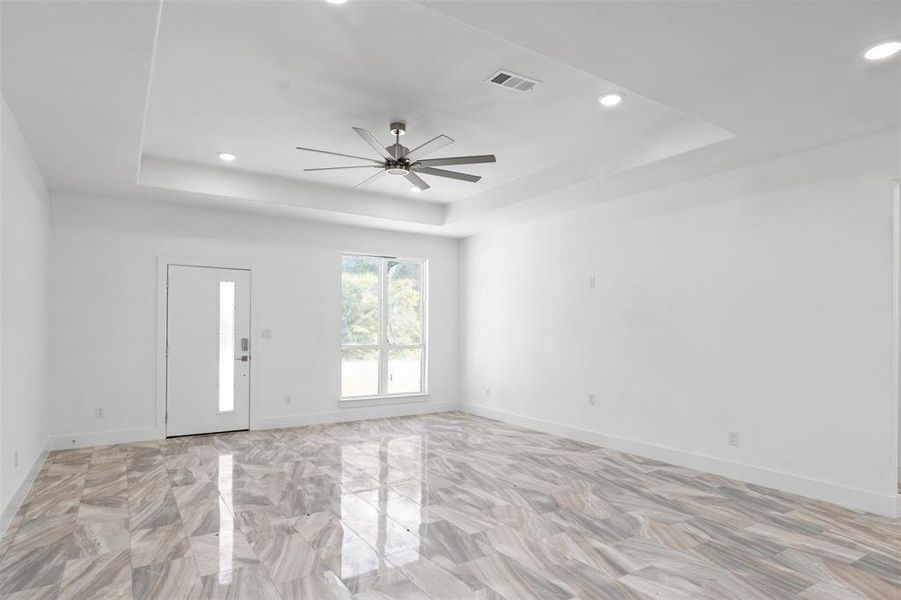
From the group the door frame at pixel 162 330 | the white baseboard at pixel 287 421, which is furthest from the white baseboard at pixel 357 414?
the door frame at pixel 162 330

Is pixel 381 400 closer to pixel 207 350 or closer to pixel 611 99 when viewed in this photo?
pixel 207 350

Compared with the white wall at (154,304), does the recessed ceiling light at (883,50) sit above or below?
above

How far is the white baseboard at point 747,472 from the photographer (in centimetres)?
387

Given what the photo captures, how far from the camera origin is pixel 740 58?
9.14ft

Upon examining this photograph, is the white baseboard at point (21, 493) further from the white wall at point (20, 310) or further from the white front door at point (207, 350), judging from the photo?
the white front door at point (207, 350)

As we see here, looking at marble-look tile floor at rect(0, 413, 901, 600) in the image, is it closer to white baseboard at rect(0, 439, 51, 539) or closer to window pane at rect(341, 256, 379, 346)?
white baseboard at rect(0, 439, 51, 539)

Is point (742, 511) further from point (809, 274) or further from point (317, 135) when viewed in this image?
point (317, 135)

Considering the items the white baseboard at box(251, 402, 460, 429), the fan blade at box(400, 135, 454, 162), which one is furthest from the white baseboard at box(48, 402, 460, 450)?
the fan blade at box(400, 135, 454, 162)

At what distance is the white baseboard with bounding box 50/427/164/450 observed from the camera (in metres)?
5.57

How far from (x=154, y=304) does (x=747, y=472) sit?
6308 mm

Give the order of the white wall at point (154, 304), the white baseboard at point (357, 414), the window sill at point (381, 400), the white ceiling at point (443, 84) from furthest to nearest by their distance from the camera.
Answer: the window sill at point (381, 400) < the white baseboard at point (357, 414) < the white wall at point (154, 304) < the white ceiling at point (443, 84)

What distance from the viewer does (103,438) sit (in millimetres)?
5773

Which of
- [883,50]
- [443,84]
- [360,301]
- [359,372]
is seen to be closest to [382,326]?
[360,301]

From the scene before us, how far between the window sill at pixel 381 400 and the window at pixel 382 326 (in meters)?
0.10
